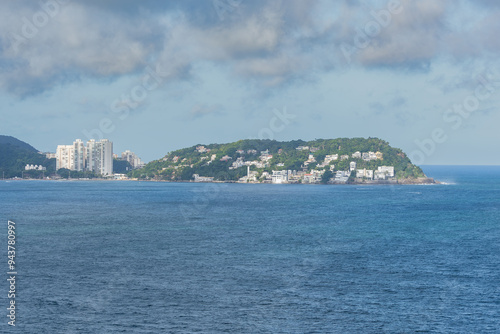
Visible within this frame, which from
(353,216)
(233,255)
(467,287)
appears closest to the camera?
(467,287)

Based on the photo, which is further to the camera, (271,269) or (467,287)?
(271,269)

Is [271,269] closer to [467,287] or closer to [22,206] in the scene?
[467,287]

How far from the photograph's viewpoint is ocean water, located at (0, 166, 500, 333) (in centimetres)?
3000

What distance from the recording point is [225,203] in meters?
108

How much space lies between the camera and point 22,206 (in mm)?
96500

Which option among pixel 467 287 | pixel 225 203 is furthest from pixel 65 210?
pixel 467 287

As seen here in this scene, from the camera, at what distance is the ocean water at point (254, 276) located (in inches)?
1181

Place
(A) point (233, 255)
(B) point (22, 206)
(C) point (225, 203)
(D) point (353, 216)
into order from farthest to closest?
(C) point (225, 203) → (B) point (22, 206) → (D) point (353, 216) → (A) point (233, 255)

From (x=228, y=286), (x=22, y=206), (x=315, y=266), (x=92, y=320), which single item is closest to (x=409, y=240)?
(x=315, y=266)

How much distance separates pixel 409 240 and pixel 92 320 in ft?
125

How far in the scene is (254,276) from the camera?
39.8 meters

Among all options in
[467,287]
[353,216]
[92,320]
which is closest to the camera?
[92,320]

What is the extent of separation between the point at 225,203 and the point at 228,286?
235ft

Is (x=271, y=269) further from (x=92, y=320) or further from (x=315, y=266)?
(x=92, y=320)
